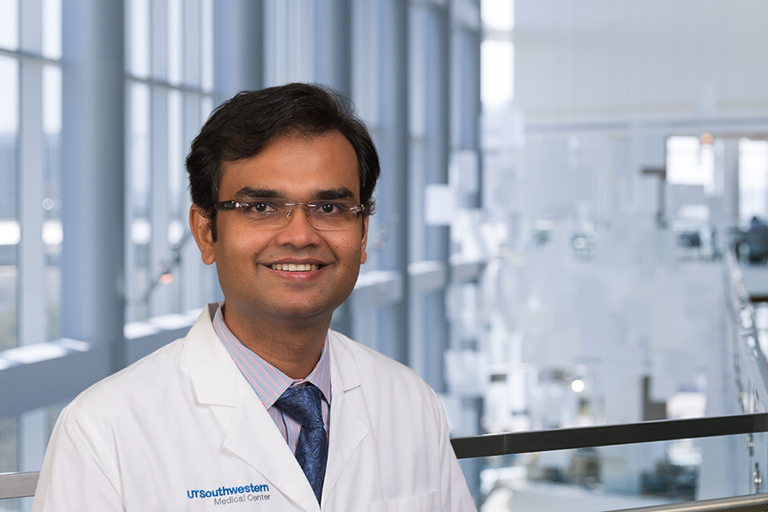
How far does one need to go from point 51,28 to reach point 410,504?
4.14 metres

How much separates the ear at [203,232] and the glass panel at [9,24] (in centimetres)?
366

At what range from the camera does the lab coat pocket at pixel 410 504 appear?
123 cm

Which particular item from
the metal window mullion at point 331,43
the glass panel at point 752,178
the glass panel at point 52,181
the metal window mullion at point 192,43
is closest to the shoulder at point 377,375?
the glass panel at point 52,181

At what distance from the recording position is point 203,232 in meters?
1.28

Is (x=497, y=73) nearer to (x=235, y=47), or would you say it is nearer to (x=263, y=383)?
(x=235, y=47)

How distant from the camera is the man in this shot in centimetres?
107

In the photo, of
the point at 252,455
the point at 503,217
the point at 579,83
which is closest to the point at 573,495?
the point at 252,455

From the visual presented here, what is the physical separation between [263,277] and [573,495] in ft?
3.21

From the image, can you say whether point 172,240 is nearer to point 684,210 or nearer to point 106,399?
point 684,210

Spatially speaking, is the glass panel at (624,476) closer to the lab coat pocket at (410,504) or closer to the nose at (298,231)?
the lab coat pocket at (410,504)

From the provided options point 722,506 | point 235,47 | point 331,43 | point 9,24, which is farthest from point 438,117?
point 722,506

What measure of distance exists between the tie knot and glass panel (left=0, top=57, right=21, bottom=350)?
12.1 feet

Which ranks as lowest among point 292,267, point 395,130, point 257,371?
point 257,371

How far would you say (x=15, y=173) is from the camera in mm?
4496
